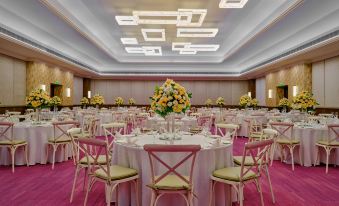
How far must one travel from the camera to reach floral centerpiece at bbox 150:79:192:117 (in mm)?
3990

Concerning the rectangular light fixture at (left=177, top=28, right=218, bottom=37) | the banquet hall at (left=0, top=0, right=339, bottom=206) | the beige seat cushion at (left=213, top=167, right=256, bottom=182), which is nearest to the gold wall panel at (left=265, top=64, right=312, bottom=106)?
the banquet hall at (left=0, top=0, right=339, bottom=206)

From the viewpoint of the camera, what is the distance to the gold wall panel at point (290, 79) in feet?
46.1

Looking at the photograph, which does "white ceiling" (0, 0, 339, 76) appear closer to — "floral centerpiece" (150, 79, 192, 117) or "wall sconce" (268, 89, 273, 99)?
"wall sconce" (268, 89, 273, 99)

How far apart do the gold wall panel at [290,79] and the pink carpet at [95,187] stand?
8.81 meters

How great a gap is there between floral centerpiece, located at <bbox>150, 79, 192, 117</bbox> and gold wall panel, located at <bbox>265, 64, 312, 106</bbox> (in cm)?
1185

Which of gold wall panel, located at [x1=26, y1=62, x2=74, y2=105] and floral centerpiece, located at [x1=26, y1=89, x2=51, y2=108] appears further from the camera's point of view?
gold wall panel, located at [x1=26, y1=62, x2=74, y2=105]

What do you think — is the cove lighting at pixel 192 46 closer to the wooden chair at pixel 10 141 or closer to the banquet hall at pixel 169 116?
the banquet hall at pixel 169 116

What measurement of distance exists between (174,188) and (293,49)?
440 inches

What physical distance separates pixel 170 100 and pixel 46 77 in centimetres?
1251

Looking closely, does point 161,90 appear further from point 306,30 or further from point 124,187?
point 306,30

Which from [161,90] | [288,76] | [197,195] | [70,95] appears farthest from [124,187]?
[70,95]

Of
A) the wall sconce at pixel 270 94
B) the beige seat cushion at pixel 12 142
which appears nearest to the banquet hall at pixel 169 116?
the beige seat cushion at pixel 12 142

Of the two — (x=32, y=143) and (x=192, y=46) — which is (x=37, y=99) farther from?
(x=192, y=46)

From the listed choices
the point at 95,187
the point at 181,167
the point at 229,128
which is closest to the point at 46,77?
the point at 95,187
